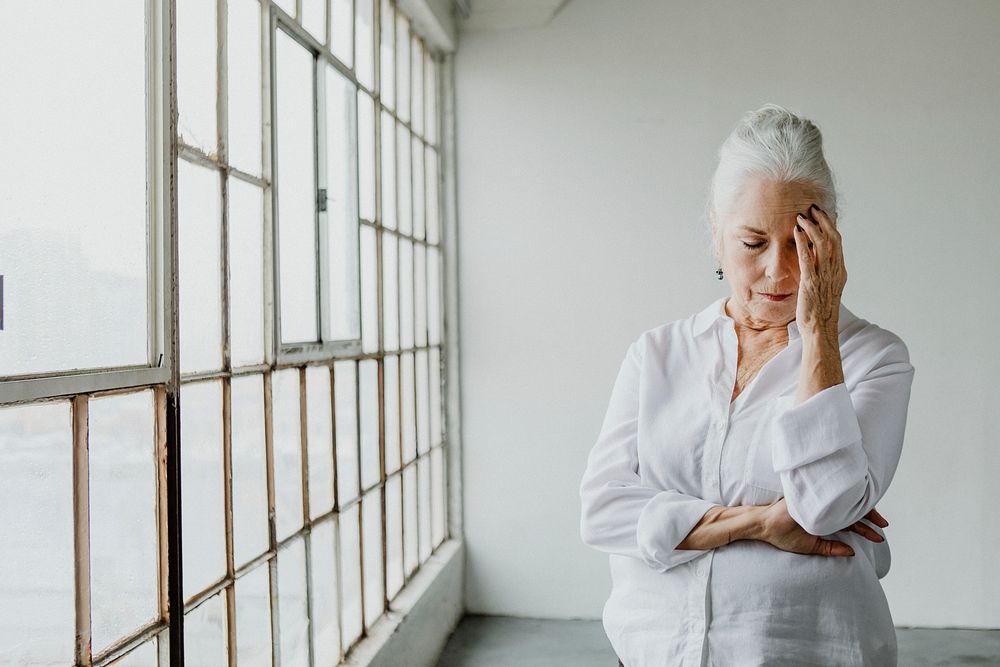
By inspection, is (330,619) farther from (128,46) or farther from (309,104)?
(128,46)

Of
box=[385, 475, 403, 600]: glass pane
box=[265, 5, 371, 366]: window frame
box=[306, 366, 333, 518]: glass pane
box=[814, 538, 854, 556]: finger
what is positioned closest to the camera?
box=[814, 538, 854, 556]: finger

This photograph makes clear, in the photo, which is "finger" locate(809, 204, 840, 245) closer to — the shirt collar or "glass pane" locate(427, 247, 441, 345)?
the shirt collar

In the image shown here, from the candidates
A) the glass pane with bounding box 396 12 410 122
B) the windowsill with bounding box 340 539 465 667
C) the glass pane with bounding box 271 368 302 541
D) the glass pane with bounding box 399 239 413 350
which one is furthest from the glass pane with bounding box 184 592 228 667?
the glass pane with bounding box 396 12 410 122

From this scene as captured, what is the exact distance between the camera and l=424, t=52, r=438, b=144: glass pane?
3676 millimetres

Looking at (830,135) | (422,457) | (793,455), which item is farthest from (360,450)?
(830,135)

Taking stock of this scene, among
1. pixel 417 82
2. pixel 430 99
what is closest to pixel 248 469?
pixel 417 82

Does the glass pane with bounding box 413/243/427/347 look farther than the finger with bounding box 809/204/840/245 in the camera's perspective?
Yes

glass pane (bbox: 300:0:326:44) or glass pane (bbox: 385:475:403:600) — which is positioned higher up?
glass pane (bbox: 300:0:326:44)

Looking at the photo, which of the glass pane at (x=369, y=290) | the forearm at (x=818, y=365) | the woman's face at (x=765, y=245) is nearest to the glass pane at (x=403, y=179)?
the glass pane at (x=369, y=290)

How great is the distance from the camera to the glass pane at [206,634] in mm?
1665

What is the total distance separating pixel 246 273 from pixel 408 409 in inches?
58.6

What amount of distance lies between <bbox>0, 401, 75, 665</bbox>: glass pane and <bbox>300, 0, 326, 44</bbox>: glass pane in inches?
55.8

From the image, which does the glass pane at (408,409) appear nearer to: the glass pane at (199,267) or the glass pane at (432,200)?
the glass pane at (432,200)

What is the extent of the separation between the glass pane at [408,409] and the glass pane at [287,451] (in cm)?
104
